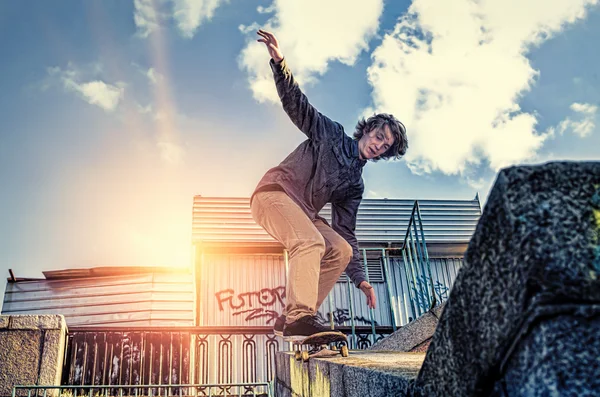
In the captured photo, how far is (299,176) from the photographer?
3.87m

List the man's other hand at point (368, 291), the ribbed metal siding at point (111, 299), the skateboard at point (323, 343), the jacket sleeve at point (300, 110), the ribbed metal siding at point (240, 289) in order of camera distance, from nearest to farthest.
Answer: the skateboard at point (323, 343)
the jacket sleeve at point (300, 110)
the man's other hand at point (368, 291)
the ribbed metal siding at point (240, 289)
the ribbed metal siding at point (111, 299)

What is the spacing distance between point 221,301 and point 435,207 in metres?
5.60

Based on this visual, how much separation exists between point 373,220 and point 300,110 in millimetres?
8078

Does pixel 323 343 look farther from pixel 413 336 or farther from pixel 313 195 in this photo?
pixel 413 336

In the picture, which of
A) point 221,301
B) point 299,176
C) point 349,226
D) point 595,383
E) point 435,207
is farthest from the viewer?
point 435,207

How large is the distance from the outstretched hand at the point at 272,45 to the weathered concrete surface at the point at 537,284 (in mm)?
2752

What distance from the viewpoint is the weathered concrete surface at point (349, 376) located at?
1529 mm

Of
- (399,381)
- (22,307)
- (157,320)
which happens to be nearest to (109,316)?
(157,320)

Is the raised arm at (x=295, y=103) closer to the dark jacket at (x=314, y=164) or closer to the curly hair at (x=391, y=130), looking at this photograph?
the dark jacket at (x=314, y=164)

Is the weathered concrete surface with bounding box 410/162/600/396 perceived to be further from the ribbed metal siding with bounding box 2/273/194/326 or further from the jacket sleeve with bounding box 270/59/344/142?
the ribbed metal siding with bounding box 2/273/194/326

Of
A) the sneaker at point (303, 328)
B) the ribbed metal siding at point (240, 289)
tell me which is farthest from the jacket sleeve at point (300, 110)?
the ribbed metal siding at point (240, 289)

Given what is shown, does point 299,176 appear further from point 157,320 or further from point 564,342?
point 157,320

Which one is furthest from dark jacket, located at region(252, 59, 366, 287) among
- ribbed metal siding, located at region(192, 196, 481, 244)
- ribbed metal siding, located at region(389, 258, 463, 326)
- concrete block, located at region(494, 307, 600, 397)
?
ribbed metal siding, located at region(389, 258, 463, 326)

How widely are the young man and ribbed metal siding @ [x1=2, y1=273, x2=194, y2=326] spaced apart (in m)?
7.66
